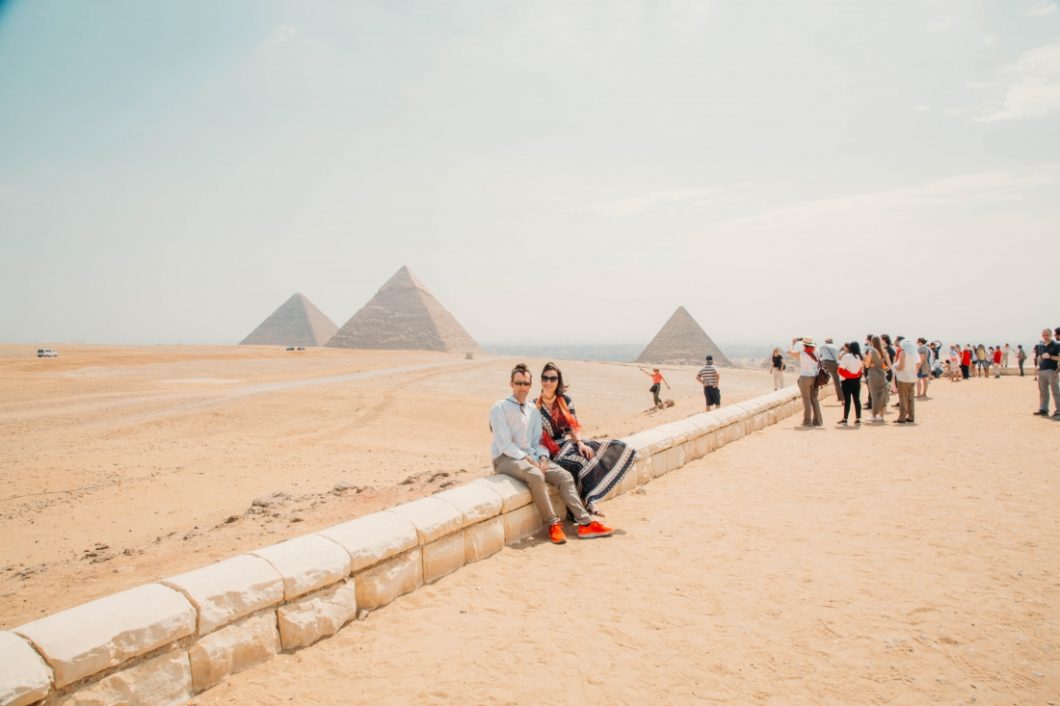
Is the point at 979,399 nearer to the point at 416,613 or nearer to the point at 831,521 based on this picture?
the point at 831,521

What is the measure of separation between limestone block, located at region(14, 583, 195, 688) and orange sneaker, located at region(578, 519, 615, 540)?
2.84 metres

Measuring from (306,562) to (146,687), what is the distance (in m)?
0.80

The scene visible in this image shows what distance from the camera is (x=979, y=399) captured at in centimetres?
1405

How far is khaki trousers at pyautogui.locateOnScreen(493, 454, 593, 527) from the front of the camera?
4605mm

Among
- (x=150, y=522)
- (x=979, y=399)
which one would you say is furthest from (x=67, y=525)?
(x=979, y=399)

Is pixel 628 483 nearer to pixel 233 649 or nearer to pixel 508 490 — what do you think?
pixel 508 490

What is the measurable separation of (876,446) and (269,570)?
8123 millimetres

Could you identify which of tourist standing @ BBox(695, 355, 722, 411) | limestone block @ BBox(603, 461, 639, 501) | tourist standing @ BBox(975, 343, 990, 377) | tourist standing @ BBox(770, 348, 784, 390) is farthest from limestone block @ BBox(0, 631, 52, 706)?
tourist standing @ BBox(975, 343, 990, 377)

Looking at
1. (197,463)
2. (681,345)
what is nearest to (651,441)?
(197,463)

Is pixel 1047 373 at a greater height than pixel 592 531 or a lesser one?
greater

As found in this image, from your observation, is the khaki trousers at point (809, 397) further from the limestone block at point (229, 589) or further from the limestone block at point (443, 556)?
the limestone block at point (229, 589)

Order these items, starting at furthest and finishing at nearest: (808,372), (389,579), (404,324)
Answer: (404,324) → (808,372) → (389,579)

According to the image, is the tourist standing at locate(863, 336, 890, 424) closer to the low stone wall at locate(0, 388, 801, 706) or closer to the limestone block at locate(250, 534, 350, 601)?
the low stone wall at locate(0, 388, 801, 706)

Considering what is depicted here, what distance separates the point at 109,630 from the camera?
2.25 metres
